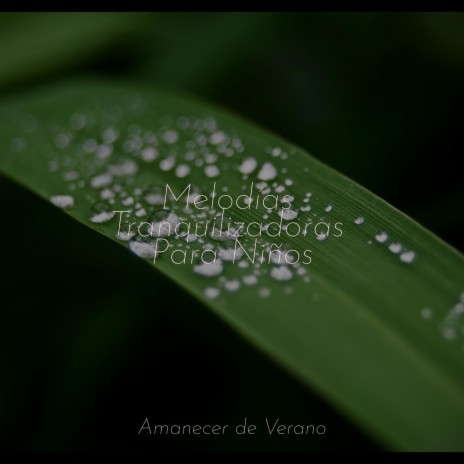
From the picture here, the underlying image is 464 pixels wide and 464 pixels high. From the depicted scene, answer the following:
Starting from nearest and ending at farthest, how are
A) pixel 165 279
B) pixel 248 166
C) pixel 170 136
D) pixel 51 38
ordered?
pixel 248 166, pixel 170 136, pixel 165 279, pixel 51 38

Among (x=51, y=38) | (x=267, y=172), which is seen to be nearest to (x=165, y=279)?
(x=267, y=172)

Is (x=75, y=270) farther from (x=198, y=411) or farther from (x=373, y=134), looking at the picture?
Answer: (x=373, y=134)

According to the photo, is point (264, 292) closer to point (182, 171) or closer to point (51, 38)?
point (182, 171)

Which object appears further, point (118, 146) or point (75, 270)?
point (75, 270)

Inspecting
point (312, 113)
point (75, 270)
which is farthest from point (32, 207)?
point (312, 113)

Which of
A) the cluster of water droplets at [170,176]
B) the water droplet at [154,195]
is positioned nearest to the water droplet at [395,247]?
the cluster of water droplets at [170,176]

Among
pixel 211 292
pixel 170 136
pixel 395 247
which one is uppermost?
pixel 170 136

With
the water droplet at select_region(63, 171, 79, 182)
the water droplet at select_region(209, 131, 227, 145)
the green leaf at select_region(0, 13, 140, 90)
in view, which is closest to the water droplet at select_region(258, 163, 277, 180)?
the water droplet at select_region(209, 131, 227, 145)
